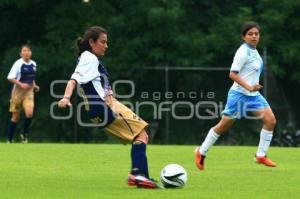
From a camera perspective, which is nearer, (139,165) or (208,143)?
(139,165)

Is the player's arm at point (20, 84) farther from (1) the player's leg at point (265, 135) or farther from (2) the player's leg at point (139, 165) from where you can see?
(2) the player's leg at point (139, 165)

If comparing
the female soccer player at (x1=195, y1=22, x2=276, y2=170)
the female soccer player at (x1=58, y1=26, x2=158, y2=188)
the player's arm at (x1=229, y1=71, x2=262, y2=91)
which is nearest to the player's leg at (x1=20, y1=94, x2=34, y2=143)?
the female soccer player at (x1=195, y1=22, x2=276, y2=170)

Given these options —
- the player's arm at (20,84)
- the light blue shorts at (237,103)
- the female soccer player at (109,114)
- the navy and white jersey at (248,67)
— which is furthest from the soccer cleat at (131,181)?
the player's arm at (20,84)

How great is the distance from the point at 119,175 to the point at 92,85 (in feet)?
6.41

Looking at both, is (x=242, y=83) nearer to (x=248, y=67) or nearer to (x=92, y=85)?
(x=248, y=67)

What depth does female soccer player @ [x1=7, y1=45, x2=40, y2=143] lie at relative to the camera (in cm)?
2102

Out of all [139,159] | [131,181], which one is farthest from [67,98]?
[131,181]

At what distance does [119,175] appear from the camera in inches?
445

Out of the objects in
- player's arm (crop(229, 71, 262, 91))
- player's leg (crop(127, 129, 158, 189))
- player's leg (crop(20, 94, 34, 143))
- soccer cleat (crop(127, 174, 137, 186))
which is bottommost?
player's leg (crop(20, 94, 34, 143))

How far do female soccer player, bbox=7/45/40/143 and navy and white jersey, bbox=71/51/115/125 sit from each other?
11.3 m

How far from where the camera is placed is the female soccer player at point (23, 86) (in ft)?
68.9

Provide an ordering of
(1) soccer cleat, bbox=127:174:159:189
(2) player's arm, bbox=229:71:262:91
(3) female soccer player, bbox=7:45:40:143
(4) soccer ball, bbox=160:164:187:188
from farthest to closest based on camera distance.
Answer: (3) female soccer player, bbox=7:45:40:143 → (2) player's arm, bbox=229:71:262:91 → (4) soccer ball, bbox=160:164:187:188 → (1) soccer cleat, bbox=127:174:159:189

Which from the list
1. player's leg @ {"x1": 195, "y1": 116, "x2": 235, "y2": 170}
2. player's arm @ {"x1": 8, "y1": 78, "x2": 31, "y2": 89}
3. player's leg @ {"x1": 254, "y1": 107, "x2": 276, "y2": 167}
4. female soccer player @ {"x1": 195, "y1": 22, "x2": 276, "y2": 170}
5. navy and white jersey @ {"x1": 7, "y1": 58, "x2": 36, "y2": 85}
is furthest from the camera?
navy and white jersey @ {"x1": 7, "y1": 58, "x2": 36, "y2": 85}

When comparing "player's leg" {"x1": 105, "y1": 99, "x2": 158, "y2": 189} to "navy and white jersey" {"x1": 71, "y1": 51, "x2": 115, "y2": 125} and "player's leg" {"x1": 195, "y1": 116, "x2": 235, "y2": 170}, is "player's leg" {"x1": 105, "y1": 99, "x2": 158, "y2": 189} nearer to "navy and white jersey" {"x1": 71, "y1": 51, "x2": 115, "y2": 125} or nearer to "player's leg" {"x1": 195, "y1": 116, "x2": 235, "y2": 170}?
"navy and white jersey" {"x1": 71, "y1": 51, "x2": 115, "y2": 125}
